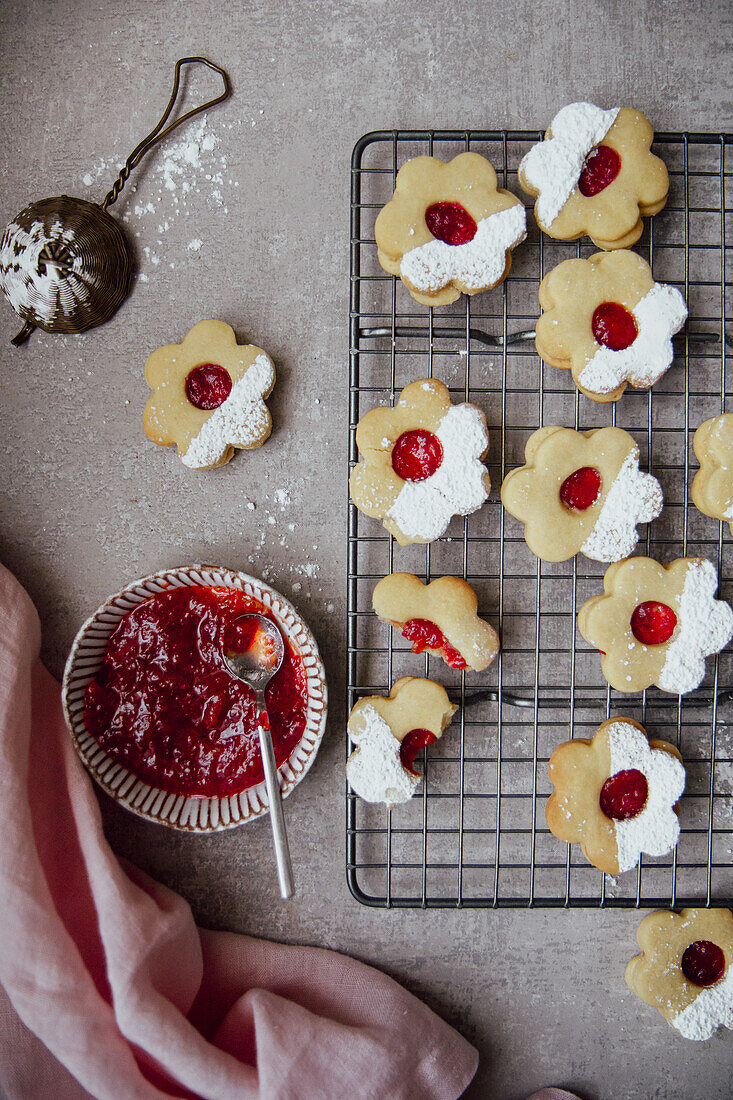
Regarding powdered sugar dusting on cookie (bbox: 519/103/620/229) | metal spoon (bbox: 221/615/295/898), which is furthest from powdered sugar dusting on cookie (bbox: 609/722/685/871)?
powdered sugar dusting on cookie (bbox: 519/103/620/229)

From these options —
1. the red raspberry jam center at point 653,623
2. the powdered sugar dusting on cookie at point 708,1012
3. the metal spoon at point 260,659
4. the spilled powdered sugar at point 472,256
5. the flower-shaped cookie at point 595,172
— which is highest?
the flower-shaped cookie at point 595,172

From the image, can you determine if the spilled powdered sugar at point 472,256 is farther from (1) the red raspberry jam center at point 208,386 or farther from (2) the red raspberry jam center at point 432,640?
(2) the red raspberry jam center at point 432,640

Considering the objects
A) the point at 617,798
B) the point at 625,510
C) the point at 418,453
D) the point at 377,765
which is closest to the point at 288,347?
the point at 418,453

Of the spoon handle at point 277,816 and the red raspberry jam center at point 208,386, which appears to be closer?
the spoon handle at point 277,816

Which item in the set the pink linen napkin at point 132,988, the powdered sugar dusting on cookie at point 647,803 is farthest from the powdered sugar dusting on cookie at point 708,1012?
the pink linen napkin at point 132,988

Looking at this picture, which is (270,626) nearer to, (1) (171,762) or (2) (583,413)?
(1) (171,762)

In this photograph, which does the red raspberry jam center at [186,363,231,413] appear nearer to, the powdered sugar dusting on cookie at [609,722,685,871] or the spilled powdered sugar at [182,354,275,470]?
the spilled powdered sugar at [182,354,275,470]

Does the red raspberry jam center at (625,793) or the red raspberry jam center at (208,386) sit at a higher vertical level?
the red raspberry jam center at (208,386)

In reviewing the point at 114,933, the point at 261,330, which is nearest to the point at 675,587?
the point at 261,330

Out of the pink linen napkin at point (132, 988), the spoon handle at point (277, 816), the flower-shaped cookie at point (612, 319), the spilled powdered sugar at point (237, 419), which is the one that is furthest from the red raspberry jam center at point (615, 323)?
the pink linen napkin at point (132, 988)
